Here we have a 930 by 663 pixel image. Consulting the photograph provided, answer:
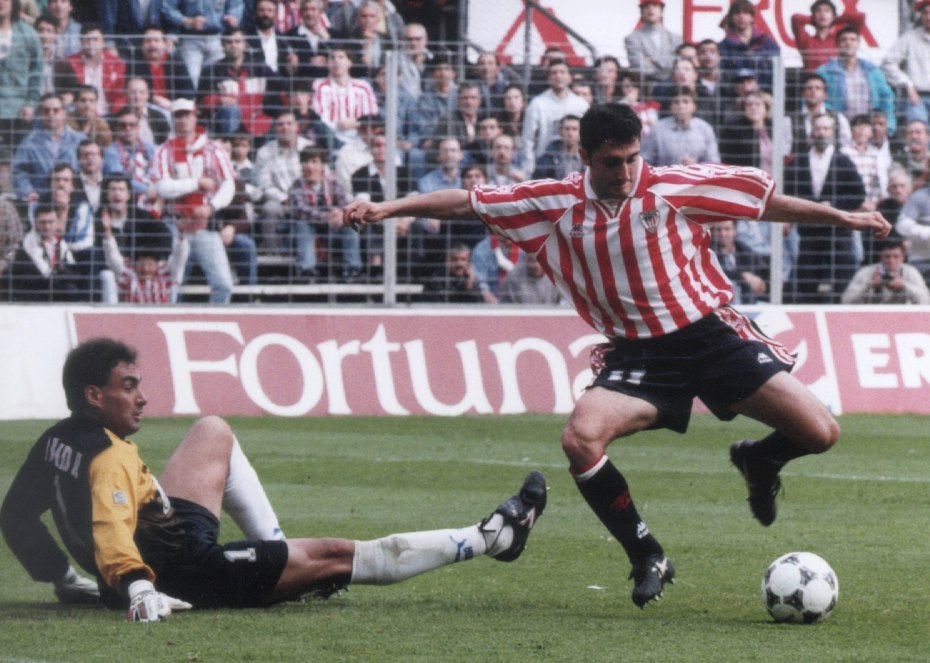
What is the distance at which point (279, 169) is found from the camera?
608 inches

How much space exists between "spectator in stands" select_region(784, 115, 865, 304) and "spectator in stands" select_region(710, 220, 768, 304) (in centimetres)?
48

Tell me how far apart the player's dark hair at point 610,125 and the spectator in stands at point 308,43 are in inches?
327

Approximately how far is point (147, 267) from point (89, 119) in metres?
1.35

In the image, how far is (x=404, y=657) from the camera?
18.2 feet

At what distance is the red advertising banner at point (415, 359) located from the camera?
14609 mm

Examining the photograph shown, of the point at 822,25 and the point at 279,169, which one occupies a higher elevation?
the point at 822,25

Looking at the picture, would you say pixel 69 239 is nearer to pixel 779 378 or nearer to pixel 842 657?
pixel 779 378

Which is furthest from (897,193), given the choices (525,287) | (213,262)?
(213,262)

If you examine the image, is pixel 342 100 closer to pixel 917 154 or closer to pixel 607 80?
pixel 607 80

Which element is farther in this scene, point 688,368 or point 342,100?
point 342,100

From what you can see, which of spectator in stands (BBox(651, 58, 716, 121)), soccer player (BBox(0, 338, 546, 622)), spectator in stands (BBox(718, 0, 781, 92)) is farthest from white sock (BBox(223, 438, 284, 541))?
spectator in stands (BBox(718, 0, 781, 92))

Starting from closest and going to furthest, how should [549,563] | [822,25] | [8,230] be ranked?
[549,563], [8,230], [822,25]

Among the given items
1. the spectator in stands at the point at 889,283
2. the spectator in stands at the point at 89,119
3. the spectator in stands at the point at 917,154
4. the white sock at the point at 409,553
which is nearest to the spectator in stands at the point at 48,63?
the spectator in stands at the point at 89,119

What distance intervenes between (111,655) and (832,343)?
1075 centimetres
